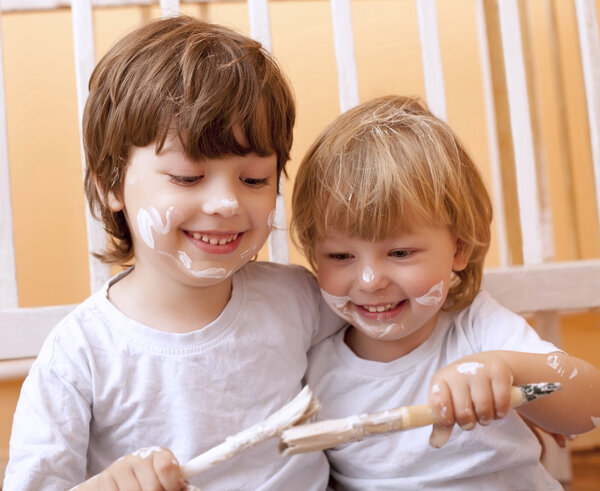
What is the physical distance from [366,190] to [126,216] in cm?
33

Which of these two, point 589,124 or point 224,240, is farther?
point 589,124

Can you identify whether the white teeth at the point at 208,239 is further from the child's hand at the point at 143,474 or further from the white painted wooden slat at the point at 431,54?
the white painted wooden slat at the point at 431,54

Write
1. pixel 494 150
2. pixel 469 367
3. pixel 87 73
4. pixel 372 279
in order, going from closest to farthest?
pixel 469 367
pixel 372 279
pixel 87 73
pixel 494 150

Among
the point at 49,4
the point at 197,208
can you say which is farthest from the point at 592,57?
the point at 49,4

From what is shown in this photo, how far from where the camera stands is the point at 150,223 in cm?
90

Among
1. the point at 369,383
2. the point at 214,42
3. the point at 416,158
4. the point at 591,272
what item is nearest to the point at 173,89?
the point at 214,42

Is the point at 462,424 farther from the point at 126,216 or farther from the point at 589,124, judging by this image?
the point at 589,124

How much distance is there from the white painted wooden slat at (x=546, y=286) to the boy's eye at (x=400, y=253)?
0.30 metres

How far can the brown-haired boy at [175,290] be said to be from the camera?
872mm

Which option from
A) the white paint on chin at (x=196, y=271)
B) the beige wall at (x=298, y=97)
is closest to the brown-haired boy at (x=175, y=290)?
the white paint on chin at (x=196, y=271)

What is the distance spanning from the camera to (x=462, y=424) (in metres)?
0.81

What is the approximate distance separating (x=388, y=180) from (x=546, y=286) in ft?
1.49

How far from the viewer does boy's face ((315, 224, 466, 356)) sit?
952mm

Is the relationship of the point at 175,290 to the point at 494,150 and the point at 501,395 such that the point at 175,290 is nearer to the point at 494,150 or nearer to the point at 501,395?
the point at 501,395
